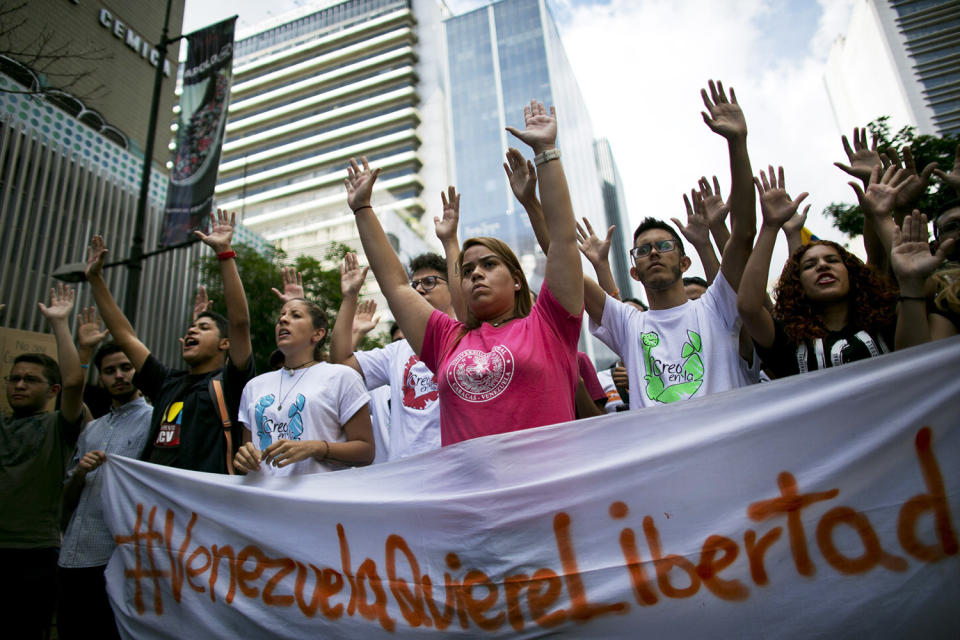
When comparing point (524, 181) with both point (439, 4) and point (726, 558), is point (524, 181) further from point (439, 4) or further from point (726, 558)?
point (439, 4)

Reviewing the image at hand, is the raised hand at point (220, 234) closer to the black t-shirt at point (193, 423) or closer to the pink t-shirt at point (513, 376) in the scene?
the black t-shirt at point (193, 423)

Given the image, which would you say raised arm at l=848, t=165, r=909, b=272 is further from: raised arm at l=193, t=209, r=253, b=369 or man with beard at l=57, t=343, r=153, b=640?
man with beard at l=57, t=343, r=153, b=640

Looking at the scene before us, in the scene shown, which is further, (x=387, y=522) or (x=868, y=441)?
(x=387, y=522)

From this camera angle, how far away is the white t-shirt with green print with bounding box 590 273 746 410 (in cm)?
255

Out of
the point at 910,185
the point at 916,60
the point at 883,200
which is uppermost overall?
the point at 916,60

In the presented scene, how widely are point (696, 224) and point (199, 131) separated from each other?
7450 millimetres

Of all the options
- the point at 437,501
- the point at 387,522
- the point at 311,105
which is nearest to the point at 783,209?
the point at 437,501

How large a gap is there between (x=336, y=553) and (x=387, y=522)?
0.28 meters

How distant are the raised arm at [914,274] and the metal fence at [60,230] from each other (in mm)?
11148

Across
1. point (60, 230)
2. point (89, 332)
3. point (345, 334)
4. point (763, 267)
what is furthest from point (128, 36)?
point (763, 267)

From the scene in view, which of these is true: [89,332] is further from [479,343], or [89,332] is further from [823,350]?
[823,350]

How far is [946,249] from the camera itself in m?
2.09

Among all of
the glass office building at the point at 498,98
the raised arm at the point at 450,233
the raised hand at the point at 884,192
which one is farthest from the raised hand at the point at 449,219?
the glass office building at the point at 498,98

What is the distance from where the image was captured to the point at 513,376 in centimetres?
201
